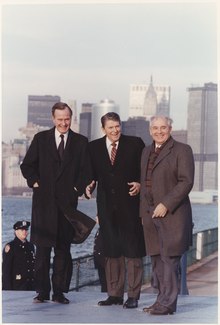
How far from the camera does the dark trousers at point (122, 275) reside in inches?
274

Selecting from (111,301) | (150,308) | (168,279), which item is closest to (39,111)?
(111,301)

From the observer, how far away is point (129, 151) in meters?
7.01

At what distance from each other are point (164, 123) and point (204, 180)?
56.3 meters

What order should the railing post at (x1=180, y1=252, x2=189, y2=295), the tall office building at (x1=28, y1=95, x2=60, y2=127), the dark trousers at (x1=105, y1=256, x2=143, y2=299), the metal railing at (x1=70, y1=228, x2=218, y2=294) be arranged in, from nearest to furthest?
1. the dark trousers at (x1=105, y1=256, x2=143, y2=299)
2. the railing post at (x1=180, y1=252, x2=189, y2=295)
3. the metal railing at (x1=70, y1=228, x2=218, y2=294)
4. the tall office building at (x1=28, y1=95, x2=60, y2=127)

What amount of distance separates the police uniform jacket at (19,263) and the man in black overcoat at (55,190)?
2460 mm

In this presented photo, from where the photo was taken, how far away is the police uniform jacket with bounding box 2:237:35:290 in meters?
9.67

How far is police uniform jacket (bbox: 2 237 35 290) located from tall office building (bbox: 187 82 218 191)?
42.0 m

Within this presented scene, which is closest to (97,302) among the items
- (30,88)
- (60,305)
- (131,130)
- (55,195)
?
(60,305)

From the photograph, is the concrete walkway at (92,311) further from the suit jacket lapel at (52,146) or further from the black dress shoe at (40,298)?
the suit jacket lapel at (52,146)

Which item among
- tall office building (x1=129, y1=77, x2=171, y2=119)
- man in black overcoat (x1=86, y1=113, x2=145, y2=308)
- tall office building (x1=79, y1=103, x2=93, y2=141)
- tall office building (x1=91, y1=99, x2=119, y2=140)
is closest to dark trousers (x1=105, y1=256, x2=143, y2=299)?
man in black overcoat (x1=86, y1=113, x2=145, y2=308)

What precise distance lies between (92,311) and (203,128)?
170 feet

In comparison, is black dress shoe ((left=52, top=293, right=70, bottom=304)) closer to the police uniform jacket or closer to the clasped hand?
the clasped hand

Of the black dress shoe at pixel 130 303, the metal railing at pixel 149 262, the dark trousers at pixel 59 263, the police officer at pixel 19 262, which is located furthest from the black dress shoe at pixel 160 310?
the police officer at pixel 19 262

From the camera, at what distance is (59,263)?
7.18 m
